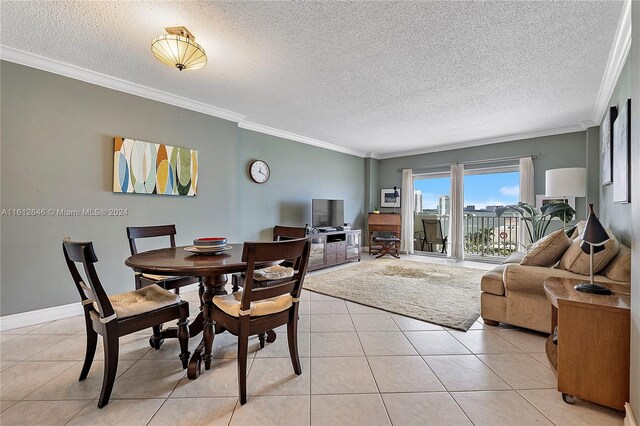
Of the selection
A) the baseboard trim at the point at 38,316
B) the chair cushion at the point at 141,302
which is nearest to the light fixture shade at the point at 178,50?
the chair cushion at the point at 141,302

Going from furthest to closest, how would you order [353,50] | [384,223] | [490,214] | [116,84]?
[384,223] → [490,214] → [116,84] → [353,50]

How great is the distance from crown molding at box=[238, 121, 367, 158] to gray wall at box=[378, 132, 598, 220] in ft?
5.95

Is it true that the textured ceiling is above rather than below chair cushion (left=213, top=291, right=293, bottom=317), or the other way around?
above

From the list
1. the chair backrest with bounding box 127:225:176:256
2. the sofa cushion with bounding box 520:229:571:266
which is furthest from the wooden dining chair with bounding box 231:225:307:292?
the sofa cushion with bounding box 520:229:571:266

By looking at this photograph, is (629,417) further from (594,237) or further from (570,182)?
(570,182)

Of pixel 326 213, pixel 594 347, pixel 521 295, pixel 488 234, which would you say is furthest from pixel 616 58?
pixel 488 234

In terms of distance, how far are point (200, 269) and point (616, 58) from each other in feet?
12.5

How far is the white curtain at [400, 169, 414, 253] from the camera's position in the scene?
6.55 meters

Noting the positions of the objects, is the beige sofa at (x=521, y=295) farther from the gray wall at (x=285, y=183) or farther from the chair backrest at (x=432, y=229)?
the chair backrest at (x=432, y=229)

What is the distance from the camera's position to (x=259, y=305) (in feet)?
5.36

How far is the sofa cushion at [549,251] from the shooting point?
7.77ft

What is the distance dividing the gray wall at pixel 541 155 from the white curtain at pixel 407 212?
38 centimetres

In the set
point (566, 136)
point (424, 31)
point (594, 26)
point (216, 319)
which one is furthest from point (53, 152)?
point (566, 136)

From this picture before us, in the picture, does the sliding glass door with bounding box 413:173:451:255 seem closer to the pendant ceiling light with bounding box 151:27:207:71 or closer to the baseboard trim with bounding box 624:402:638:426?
the baseboard trim with bounding box 624:402:638:426
